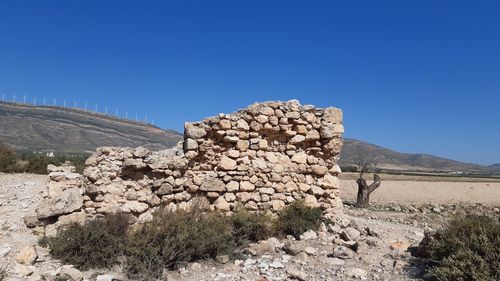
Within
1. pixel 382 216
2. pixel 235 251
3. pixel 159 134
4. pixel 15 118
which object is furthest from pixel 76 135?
pixel 235 251

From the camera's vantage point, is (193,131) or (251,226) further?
(193,131)

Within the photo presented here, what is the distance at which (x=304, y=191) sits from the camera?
8.50 m

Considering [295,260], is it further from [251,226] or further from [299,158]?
[299,158]

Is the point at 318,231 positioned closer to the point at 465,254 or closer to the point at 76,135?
the point at 465,254

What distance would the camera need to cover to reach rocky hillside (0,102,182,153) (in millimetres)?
59250

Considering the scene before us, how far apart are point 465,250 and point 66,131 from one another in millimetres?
70191

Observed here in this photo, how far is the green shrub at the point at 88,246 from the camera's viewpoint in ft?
19.6

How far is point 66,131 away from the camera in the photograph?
67000mm

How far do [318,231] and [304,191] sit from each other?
90 cm

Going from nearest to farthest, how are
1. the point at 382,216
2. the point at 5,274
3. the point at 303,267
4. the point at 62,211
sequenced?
the point at 5,274 → the point at 303,267 → the point at 62,211 → the point at 382,216

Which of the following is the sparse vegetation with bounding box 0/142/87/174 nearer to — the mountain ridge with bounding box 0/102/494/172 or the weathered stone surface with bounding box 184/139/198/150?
the weathered stone surface with bounding box 184/139/198/150

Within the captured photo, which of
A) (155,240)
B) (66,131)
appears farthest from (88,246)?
(66,131)

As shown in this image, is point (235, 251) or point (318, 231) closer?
point (235, 251)

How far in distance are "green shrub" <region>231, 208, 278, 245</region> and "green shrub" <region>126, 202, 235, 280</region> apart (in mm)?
230
